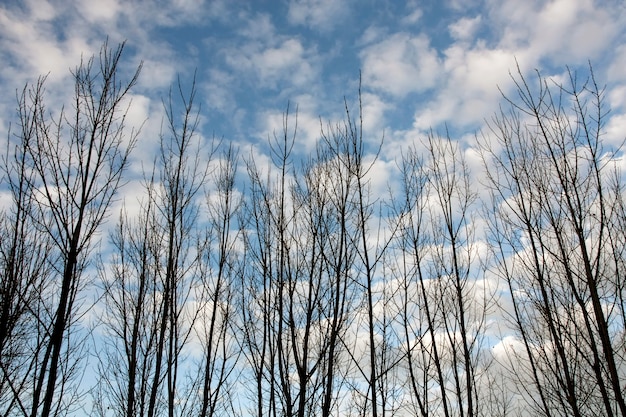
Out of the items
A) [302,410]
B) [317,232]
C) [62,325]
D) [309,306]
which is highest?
[317,232]

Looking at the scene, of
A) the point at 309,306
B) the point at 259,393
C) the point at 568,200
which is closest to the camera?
the point at 309,306

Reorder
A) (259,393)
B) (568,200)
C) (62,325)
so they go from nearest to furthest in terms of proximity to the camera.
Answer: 1. (62,325)
2. (568,200)
3. (259,393)

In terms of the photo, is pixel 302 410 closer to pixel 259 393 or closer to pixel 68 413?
pixel 259 393

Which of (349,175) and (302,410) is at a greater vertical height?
(349,175)

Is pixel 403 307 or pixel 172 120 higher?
pixel 172 120

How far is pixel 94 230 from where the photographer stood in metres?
3.33

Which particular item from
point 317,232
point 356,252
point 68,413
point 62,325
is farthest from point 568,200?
point 68,413

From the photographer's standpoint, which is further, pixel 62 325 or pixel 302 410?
pixel 302 410

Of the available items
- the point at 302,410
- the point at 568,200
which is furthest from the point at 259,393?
the point at 568,200

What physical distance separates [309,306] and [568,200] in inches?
100

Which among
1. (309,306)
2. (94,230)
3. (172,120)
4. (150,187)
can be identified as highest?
(172,120)

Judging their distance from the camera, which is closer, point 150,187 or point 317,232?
point 317,232

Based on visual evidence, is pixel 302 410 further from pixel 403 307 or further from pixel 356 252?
pixel 403 307

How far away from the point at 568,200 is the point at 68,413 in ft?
20.1
